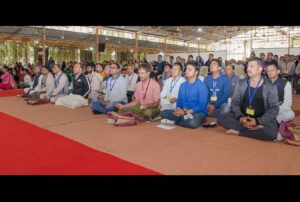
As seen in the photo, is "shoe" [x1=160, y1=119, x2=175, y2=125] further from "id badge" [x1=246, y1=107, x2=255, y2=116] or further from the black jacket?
the black jacket

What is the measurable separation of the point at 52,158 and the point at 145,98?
2223mm

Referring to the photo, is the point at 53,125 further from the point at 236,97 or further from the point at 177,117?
the point at 236,97

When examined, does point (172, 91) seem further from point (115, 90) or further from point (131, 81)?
point (131, 81)

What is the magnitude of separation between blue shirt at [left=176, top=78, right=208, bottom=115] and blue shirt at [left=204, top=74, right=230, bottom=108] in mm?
699

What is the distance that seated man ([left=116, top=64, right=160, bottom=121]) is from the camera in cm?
453

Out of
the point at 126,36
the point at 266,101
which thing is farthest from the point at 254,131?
the point at 126,36

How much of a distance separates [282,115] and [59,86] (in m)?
4.77

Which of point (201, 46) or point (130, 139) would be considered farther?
point (201, 46)

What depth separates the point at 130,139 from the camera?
3406 millimetres

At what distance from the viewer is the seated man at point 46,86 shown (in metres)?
6.52

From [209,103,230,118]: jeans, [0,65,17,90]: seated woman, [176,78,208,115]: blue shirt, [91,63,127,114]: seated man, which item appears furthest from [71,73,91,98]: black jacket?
[0,65,17,90]: seated woman

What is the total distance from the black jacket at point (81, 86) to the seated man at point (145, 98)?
1.71 meters

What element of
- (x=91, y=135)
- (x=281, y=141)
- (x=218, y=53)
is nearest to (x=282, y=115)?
(x=281, y=141)

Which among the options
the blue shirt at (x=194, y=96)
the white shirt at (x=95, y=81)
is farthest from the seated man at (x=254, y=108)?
the white shirt at (x=95, y=81)
